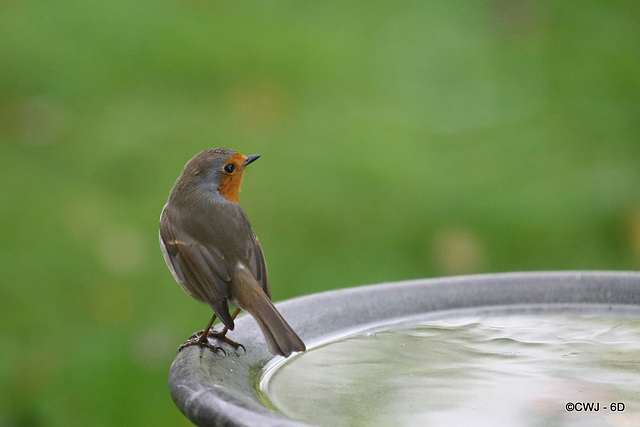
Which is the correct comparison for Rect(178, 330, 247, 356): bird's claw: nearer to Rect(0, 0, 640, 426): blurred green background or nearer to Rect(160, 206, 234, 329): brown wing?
Rect(160, 206, 234, 329): brown wing

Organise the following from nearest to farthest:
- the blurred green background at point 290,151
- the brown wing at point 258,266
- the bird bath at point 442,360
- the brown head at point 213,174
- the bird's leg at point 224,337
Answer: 1. the bird bath at point 442,360
2. the bird's leg at point 224,337
3. the brown wing at point 258,266
4. the brown head at point 213,174
5. the blurred green background at point 290,151

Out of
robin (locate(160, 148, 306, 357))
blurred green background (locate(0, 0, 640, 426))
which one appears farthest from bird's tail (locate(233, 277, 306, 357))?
blurred green background (locate(0, 0, 640, 426))

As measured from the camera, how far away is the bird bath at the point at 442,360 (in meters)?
1.75

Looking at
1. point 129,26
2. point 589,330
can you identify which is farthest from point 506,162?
point 589,330

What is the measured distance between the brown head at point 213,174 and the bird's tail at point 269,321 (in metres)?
0.33

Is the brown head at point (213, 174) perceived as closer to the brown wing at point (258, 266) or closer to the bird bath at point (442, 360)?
the brown wing at point (258, 266)

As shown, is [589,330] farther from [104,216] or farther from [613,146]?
[613,146]

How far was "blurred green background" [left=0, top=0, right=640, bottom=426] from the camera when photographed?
4414 mm

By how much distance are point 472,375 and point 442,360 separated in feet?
0.36

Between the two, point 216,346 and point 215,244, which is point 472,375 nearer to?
point 216,346

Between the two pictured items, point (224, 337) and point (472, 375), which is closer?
point (472, 375)

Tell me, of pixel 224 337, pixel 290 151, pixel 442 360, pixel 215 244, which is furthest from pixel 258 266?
pixel 290 151

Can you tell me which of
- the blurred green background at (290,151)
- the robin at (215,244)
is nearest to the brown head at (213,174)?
the robin at (215,244)

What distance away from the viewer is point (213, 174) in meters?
2.51
